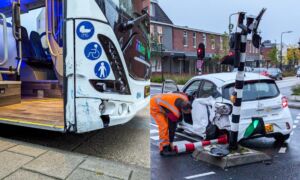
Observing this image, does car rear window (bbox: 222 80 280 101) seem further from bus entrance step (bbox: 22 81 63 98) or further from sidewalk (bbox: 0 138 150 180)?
bus entrance step (bbox: 22 81 63 98)

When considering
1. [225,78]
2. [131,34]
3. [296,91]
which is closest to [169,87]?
[225,78]

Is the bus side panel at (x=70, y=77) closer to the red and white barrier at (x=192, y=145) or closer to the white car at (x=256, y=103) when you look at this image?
the red and white barrier at (x=192, y=145)

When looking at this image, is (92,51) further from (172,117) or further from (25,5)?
(25,5)

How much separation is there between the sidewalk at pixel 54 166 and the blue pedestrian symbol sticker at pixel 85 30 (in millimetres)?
1446

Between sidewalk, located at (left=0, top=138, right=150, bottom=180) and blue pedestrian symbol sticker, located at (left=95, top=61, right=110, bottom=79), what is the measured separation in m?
1.04

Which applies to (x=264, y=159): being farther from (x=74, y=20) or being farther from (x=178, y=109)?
(x=74, y=20)

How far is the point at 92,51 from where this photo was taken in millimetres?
3564

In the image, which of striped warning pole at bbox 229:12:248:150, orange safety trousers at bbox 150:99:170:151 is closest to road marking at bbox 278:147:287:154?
striped warning pole at bbox 229:12:248:150

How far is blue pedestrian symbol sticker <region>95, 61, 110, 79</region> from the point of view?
3.63 meters

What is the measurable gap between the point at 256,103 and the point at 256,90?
0.28 metres

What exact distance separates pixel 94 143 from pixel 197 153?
181cm

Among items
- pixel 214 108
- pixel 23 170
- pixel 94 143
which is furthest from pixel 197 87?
pixel 23 170

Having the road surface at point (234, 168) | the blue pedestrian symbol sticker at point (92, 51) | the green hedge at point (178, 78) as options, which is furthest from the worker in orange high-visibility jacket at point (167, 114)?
the green hedge at point (178, 78)

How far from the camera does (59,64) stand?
5.90m
